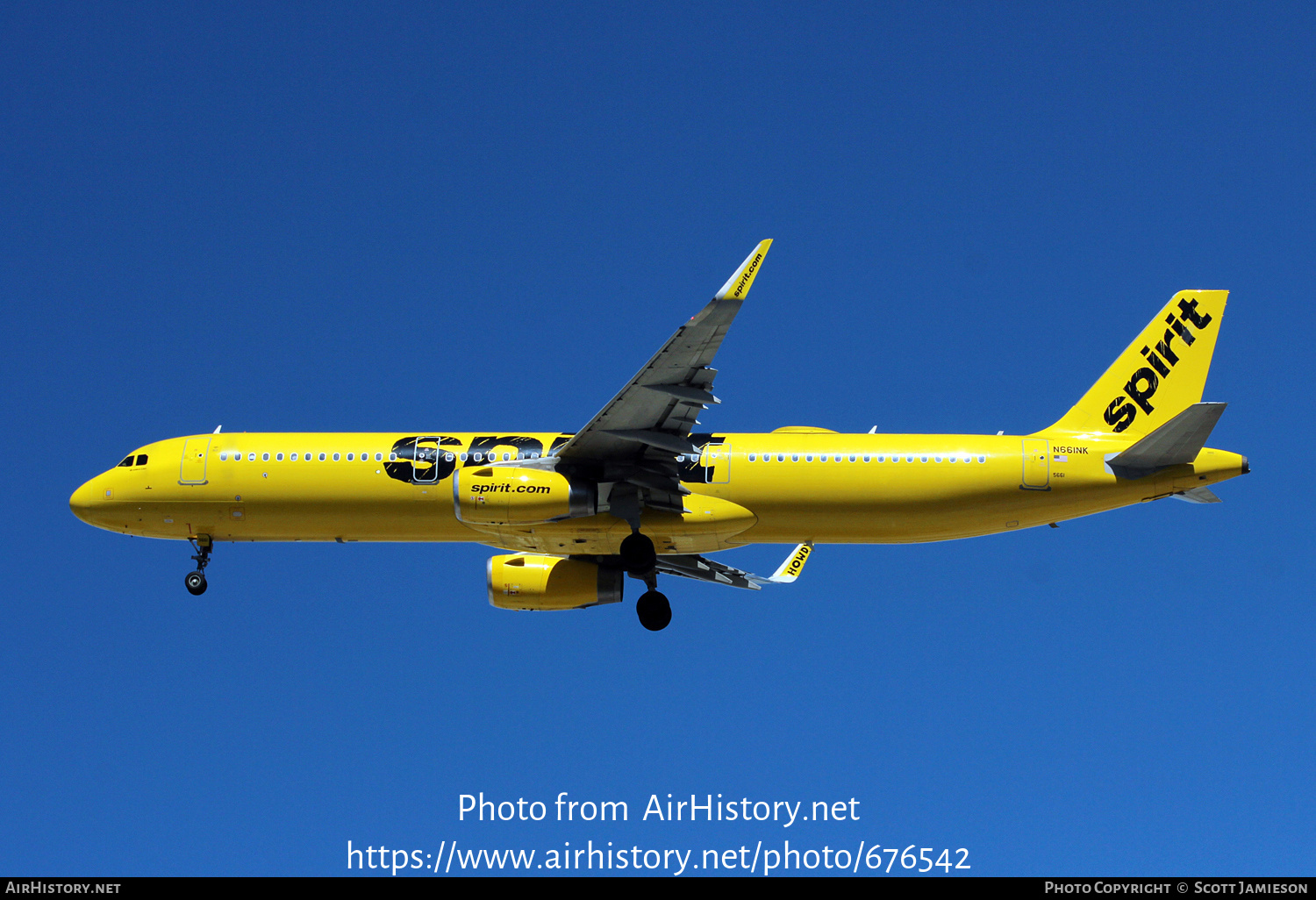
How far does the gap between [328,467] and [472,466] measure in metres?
4.82

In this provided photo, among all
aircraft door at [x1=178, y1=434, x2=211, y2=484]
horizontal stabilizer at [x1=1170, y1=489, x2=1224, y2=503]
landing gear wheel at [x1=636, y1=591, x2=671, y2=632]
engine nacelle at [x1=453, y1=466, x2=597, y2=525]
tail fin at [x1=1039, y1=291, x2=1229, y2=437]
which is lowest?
landing gear wheel at [x1=636, y1=591, x2=671, y2=632]

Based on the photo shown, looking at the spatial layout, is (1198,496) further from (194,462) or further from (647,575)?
(194,462)

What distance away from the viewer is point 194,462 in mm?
37719

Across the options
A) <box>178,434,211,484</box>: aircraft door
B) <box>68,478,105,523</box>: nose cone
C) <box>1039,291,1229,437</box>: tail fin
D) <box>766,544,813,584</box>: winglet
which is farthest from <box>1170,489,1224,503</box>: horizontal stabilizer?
<box>68,478,105,523</box>: nose cone

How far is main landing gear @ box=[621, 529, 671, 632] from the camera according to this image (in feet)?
114

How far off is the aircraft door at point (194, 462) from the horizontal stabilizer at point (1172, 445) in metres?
24.4

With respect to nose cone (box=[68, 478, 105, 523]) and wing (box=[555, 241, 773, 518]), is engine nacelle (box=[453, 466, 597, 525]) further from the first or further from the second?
nose cone (box=[68, 478, 105, 523])

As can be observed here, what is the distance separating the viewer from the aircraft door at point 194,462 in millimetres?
37562

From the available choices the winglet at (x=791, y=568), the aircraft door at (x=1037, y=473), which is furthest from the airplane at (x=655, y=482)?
the winglet at (x=791, y=568)

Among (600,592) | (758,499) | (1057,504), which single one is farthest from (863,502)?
(600,592)

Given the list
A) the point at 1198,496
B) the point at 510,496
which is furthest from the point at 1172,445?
the point at 510,496

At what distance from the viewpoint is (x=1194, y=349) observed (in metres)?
37.4

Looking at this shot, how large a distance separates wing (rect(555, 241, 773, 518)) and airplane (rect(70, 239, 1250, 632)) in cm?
7

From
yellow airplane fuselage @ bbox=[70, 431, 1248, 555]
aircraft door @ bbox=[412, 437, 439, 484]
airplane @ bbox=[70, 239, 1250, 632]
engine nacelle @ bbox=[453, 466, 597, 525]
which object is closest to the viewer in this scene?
engine nacelle @ bbox=[453, 466, 597, 525]
